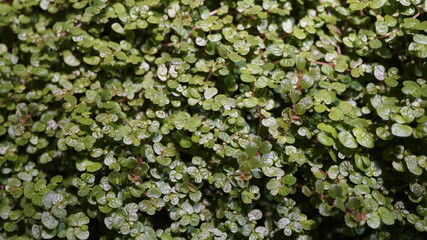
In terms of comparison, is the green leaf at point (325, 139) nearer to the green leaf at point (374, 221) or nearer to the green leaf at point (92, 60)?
the green leaf at point (374, 221)

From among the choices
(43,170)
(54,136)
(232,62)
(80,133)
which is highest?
(232,62)

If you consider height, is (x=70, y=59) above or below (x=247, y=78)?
below

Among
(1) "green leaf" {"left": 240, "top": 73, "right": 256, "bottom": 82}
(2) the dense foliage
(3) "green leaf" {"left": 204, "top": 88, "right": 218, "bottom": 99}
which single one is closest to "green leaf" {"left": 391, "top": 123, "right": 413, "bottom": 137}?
(2) the dense foliage

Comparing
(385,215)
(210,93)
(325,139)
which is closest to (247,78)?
(210,93)

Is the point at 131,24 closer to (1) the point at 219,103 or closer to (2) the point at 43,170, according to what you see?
(1) the point at 219,103

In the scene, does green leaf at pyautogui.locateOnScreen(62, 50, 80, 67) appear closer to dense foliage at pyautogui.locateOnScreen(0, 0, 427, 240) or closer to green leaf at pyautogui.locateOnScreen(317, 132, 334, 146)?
dense foliage at pyautogui.locateOnScreen(0, 0, 427, 240)

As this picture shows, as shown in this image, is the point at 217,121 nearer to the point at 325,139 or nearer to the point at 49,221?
the point at 325,139

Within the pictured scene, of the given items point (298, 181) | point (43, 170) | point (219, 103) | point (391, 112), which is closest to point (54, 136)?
point (43, 170)

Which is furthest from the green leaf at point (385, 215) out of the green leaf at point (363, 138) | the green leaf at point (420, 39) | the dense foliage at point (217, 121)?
the green leaf at point (420, 39)
